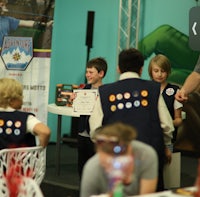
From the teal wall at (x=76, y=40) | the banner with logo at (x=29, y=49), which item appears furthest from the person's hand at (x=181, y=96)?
the teal wall at (x=76, y=40)

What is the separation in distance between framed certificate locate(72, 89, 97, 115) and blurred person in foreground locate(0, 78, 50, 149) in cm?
96

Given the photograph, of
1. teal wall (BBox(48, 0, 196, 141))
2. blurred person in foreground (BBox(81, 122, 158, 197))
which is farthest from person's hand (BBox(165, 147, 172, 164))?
teal wall (BBox(48, 0, 196, 141))

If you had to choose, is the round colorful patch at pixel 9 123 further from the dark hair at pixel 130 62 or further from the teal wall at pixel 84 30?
the teal wall at pixel 84 30

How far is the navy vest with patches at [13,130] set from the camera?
10.4ft

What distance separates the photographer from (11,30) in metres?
5.23

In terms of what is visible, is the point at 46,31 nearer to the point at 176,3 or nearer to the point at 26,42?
the point at 26,42

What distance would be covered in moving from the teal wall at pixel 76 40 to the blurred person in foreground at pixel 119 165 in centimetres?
432

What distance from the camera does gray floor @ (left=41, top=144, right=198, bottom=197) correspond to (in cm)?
466

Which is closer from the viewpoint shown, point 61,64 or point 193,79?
point 193,79

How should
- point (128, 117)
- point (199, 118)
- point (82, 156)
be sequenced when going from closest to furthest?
point (128, 117), point (82, 156), point (199, 118)

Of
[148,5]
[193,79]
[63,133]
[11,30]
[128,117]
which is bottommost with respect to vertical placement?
[63,133]

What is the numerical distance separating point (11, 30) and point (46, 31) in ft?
1.21

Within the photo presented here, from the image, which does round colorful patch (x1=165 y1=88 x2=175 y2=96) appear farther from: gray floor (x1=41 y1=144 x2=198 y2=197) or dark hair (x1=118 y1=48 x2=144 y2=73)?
gray floor (x1=41 y1=144 x2=198 y2=197)

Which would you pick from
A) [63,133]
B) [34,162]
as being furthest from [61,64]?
[34,162]
